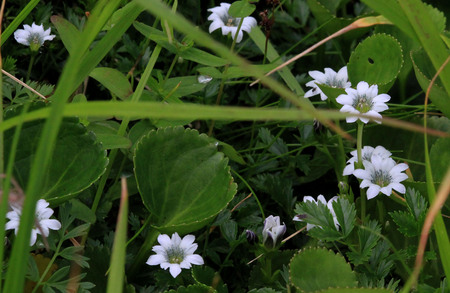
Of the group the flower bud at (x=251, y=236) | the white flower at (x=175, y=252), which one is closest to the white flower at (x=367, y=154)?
the flower bud at (x=251, y=236)

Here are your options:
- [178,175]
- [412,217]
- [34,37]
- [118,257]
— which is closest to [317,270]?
[412,217]

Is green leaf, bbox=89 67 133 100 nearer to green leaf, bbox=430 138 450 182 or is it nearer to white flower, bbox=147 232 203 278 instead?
white flower, bbox=147 232 203 278

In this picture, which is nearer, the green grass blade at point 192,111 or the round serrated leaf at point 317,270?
the green grass blade at point 192,111

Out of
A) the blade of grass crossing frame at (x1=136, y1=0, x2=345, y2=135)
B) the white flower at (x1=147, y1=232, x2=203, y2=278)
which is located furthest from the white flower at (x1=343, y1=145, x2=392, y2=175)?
the blade of grass crossing frame at (x1=136, y1=0, x2=345, y2=135)

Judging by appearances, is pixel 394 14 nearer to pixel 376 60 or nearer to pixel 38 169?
pixel 376 60

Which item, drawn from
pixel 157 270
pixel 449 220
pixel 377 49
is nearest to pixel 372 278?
pixel 449 220

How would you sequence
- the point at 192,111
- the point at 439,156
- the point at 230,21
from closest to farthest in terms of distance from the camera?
the point at 192,111 < the point at 439,156 < the point at 230,21

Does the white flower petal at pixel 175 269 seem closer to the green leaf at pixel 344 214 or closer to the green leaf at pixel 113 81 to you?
the green leaf at pixel 344 214
